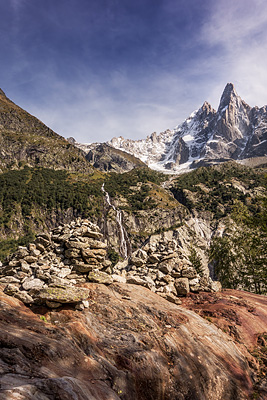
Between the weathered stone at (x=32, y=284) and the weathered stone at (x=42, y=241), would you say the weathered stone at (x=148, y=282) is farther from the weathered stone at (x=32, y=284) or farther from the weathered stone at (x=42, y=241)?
the weathered stone at (x=42, y=241)

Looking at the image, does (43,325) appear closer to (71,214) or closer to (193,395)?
(193,395)

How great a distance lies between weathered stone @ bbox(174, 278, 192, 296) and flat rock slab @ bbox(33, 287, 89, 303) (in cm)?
948

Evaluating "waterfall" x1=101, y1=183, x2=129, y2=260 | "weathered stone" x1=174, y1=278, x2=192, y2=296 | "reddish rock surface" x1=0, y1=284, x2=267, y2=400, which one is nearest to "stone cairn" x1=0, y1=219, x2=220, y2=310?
"weathered stone" x1=174, y1=278, x2=192, y2=296

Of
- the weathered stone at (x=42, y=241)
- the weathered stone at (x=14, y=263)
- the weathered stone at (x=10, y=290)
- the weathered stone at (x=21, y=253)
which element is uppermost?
the weathered stone at (x=42, y=241)

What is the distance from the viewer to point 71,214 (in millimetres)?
153000

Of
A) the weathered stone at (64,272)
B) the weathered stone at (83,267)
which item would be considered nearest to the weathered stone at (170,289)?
the weathered stone at (83,267)

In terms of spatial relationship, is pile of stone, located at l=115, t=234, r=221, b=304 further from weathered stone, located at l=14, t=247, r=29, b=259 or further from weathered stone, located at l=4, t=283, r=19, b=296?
weathered stone, located at l=4, t=283, r=19, b=296

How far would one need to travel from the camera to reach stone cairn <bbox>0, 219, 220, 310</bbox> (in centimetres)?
1212

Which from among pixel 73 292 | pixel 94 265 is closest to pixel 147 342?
pixel 73 292

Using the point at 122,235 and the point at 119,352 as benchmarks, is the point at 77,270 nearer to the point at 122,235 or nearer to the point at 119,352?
the point at 119,352

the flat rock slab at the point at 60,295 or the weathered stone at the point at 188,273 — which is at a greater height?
the weathered stone at the point at 188,273

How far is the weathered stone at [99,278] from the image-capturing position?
15.1 metres

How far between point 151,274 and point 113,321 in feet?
26.4

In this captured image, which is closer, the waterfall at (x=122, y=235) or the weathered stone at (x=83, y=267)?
the weathered stone at (x=83, y=267)
